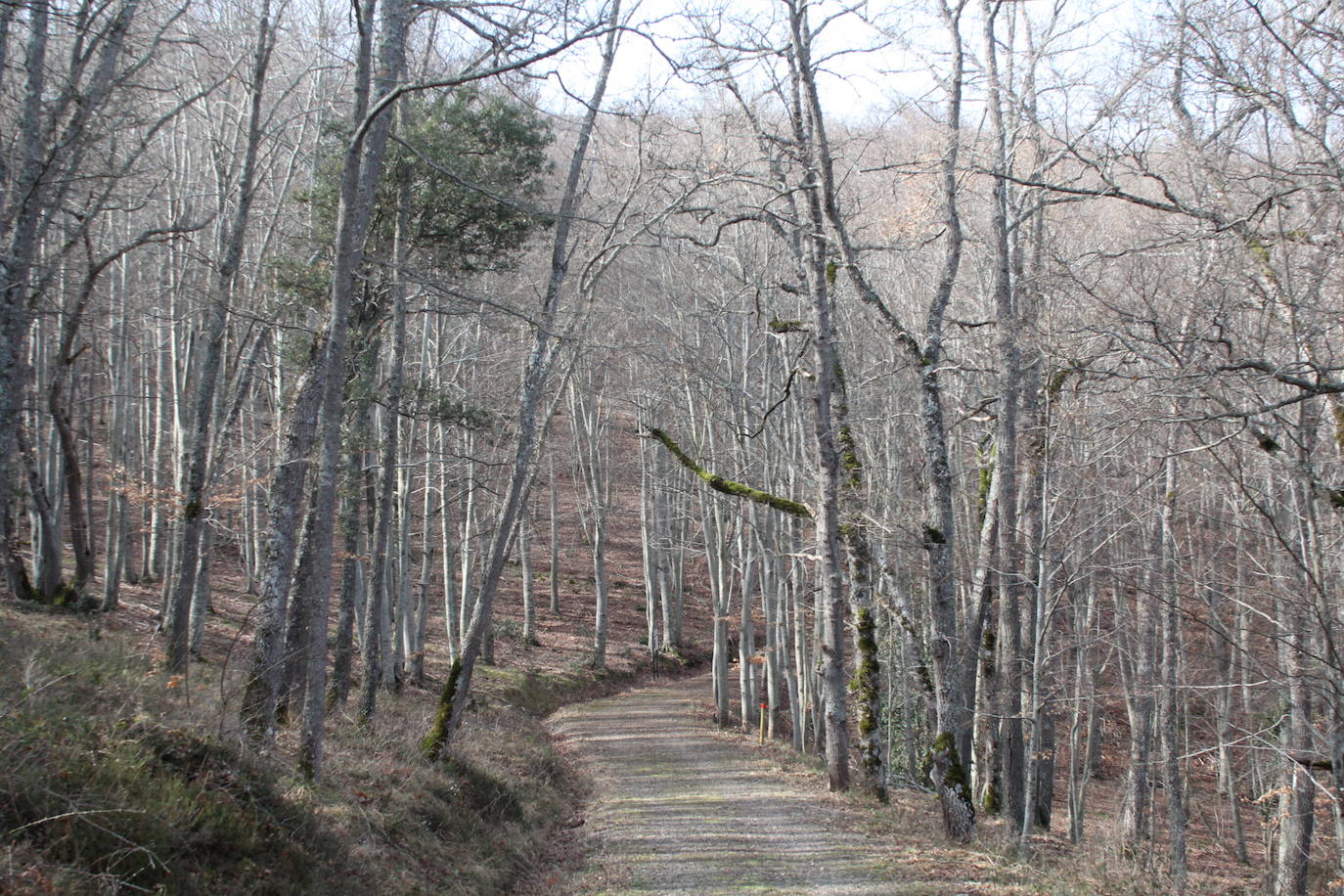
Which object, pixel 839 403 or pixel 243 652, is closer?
pixel 839 403

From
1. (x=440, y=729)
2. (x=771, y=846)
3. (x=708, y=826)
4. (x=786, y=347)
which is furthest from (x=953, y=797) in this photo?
(x=786, y=347)

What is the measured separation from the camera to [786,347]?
16.3m

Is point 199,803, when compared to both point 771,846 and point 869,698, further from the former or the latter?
point 869,698

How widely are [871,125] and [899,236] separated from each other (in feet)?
5.21

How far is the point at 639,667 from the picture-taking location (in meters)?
25.3

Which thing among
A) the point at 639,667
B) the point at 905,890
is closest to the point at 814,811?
the point at 905,890

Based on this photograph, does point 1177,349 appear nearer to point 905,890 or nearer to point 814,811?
point 905,890

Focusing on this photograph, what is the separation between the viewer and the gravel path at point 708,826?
7.36 metres

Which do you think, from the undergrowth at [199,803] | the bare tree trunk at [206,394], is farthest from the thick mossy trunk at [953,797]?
→ the bare tree trunk at [206,394]

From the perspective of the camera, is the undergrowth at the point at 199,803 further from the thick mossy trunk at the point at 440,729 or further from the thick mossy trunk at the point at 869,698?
the thick mossy trunk at the point at 869,698

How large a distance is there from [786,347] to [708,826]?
370 inches

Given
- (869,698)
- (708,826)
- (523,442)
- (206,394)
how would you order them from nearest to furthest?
(708,826)
(869,698)
(523,442)
(206,394)

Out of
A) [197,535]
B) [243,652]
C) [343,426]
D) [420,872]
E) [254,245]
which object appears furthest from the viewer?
[254,245]

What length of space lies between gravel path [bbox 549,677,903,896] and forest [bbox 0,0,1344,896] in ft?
3.84
